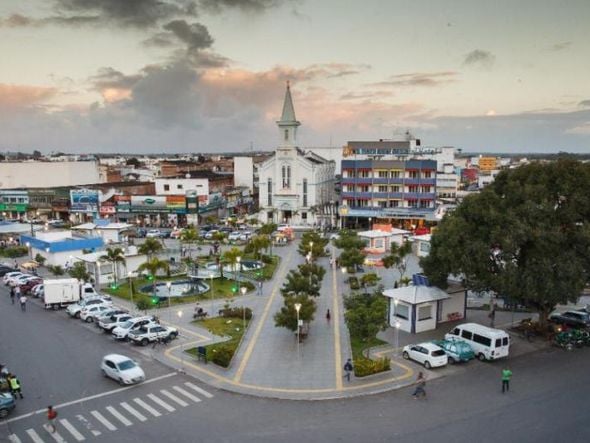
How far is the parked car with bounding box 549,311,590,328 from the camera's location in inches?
1260

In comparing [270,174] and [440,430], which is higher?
Answer: [270,174]

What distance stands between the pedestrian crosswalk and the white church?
61.4 metres

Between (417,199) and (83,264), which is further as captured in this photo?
(417,199)

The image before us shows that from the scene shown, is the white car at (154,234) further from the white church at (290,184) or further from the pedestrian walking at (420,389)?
the pedestrian walking at (420,389)

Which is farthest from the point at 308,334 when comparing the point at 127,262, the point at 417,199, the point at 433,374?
the point at 417,199

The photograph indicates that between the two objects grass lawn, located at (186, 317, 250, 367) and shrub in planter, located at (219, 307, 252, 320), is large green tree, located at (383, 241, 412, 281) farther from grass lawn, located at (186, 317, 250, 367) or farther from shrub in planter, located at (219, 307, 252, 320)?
grass lawn, located at (186, 317, 250, 367)

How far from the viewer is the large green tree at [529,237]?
2742 centimetres

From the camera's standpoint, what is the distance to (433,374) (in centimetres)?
2494

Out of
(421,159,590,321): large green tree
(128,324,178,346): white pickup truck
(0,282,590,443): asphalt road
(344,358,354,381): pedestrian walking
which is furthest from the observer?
(128,324,178,346): white pickup truck

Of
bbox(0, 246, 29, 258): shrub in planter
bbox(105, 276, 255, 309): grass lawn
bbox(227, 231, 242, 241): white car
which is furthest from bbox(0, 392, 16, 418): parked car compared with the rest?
bbox(227, 231, 242, 241): white car

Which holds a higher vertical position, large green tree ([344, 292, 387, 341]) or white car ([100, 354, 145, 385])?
large green tree ([344, 292, 387, 341])

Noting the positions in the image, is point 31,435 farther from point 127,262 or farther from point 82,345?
point 127,262

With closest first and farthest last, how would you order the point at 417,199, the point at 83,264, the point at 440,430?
1. the point at 440,430
2. the point at 83,264
3. the point at 417,199

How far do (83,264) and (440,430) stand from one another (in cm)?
3503
